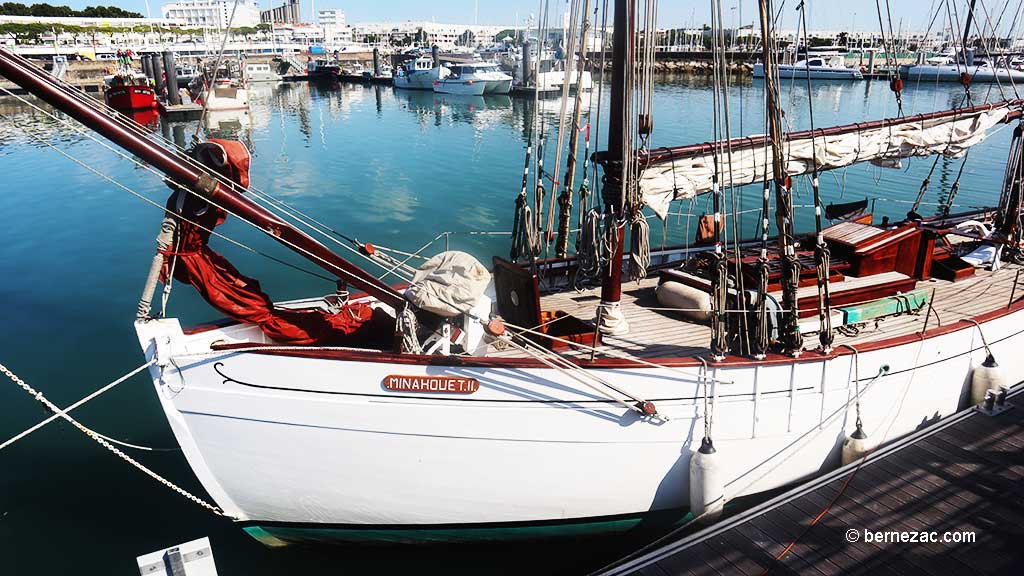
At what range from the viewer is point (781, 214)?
7102mm

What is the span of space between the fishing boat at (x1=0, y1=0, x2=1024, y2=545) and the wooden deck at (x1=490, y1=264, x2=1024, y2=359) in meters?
0.05

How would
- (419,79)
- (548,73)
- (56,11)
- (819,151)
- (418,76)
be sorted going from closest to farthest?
1. (819,151)
2. (548,73)
3. (418,76)
4. (419,79)
5. (56,11)

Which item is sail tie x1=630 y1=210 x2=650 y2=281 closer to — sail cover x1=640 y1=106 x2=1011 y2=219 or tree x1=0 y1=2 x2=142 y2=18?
sail cover x1=640 y1=106 x2=1011 y2=219

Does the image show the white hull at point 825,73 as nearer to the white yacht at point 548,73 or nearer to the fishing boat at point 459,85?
the white yacht at point 548,73

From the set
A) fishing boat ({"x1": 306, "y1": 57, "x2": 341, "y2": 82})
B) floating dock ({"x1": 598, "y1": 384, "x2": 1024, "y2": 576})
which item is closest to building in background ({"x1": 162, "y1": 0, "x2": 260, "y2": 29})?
fishing boat ({"x1": 306, "y1": 57, "x2": 341, "y2": 82})

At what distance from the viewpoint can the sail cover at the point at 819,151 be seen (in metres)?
8.97

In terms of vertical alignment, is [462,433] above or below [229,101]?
below

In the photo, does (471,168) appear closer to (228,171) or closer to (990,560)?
(228,171)

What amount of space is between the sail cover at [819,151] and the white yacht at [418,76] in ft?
196

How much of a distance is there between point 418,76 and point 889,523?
67.8 meters

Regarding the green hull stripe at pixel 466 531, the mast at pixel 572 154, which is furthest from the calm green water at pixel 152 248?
the mast at pixel 572 154

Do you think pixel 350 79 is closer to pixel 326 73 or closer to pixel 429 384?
pixel 326 73

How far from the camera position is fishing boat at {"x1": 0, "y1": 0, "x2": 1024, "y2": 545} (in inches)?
251

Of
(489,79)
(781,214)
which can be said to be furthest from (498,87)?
(781,214)
